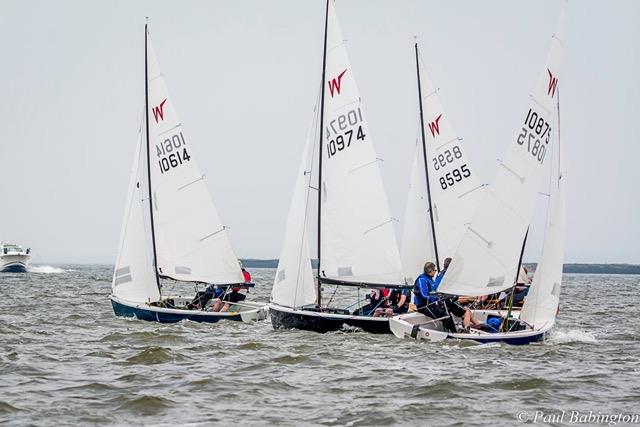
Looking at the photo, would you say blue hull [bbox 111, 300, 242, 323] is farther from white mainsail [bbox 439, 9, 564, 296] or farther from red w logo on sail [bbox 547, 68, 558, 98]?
red w logo on sail [bbox 547, 68, 558, 98]

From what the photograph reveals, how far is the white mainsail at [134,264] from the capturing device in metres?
23.6

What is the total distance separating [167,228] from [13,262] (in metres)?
61.2

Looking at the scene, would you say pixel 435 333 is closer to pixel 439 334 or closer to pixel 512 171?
pixel 439 334

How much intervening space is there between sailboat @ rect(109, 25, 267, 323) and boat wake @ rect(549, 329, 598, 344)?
756 centimetres

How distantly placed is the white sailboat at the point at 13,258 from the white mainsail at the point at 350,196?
212 feet

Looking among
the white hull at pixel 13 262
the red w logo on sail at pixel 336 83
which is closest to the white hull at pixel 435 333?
the red w logo on sail at pixel 336 83

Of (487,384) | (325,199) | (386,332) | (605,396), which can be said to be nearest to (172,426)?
(487,384)

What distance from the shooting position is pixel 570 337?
782 inches

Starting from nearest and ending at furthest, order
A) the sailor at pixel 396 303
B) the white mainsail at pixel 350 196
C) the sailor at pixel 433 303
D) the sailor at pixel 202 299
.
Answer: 1. the sailor at pixel 433 303
2. the sailor at pixel 396 303
3. the white mainsail at pixel 350 196
4. the sailor at pixel 202 299

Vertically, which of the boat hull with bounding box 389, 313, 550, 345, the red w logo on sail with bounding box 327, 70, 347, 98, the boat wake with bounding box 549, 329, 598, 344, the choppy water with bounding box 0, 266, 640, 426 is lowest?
the choppy water with bounding box 0, 266, 640, 426

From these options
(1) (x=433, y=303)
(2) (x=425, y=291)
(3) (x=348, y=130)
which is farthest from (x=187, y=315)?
(1) (x=433, y=303)

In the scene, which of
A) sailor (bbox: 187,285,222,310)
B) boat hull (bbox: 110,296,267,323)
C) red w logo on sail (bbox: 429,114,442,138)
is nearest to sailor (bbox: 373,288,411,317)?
boat hull (bbox: 110,296,267,323)

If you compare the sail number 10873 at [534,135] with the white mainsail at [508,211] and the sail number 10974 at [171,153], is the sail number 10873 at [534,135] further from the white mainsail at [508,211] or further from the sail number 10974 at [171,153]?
the sail number 10974 at [171,153]

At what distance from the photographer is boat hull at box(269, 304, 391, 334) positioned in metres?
18.8
